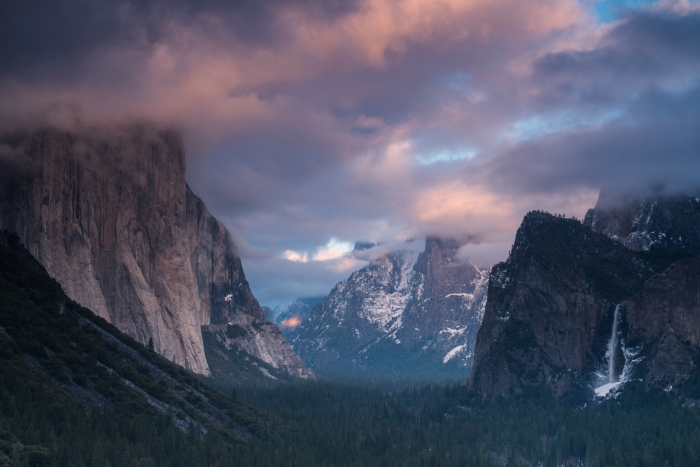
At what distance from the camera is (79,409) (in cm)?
16212

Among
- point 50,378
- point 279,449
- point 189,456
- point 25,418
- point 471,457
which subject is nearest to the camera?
point 25,418

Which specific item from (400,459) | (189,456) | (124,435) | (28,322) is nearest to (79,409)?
(124,435)

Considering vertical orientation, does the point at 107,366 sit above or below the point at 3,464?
above

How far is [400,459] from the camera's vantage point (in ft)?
639

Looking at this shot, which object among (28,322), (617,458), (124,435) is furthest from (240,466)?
(617,458)

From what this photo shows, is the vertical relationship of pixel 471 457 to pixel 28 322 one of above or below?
below

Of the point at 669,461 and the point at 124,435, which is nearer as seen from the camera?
the point at 124,435

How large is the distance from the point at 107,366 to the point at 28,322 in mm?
21794

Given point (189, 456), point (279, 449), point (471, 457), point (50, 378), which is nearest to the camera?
point (189, 456)

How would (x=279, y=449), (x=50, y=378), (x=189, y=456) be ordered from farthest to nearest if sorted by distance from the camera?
(x=279, y=449) → (x=50, y=378) → (x=189, y=456)

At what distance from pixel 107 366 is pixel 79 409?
1505 inches

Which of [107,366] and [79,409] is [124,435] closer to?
[79,409]

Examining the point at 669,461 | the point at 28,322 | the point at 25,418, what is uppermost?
the point at 28,322

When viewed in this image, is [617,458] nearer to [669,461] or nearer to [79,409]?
[669,461]
